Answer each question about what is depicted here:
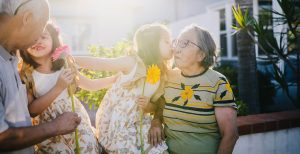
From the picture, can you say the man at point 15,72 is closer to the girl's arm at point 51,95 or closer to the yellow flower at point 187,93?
the girl's arm at point 51,95

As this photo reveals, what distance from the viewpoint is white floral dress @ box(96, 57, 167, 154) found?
2.37 metres

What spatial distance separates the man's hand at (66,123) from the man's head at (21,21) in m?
0.44

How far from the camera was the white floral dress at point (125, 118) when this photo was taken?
93.4 inches

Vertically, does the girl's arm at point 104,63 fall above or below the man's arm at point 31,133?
above

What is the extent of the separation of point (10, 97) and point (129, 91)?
972mm

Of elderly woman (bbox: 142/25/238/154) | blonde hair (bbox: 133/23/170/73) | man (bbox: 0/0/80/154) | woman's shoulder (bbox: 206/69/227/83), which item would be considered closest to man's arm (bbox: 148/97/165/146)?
elderly woman (bbox: 142/25/238/154)

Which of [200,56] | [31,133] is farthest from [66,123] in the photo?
[200,56]

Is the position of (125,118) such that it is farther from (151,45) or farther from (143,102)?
(151,45)

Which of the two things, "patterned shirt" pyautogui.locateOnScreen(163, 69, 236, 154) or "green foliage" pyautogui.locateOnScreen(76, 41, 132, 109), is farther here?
"green foliage" pyautogui.locateOnScreen(76, 41, 132, 109)

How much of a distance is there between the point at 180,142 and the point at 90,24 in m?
14.6

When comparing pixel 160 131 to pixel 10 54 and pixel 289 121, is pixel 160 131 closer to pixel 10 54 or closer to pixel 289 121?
pixel 10 54

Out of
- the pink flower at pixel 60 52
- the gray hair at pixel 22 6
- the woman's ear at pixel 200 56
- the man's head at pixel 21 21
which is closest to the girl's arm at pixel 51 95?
the pink flower at pixel 60 52

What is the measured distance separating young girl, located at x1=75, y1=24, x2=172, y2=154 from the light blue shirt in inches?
25.5

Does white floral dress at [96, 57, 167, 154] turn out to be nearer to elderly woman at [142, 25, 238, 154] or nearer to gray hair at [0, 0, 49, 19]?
elderly woman at [142, 25, 238, 154]
